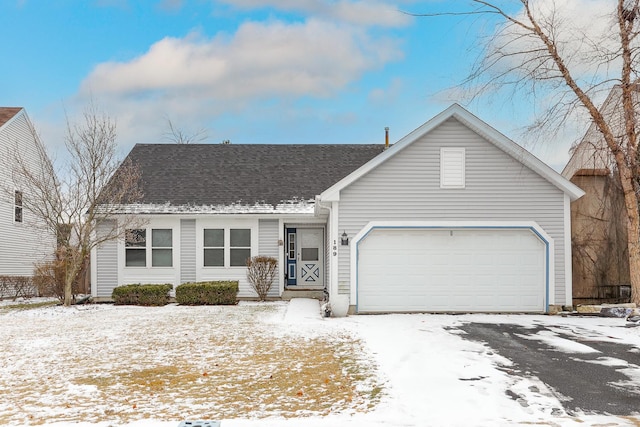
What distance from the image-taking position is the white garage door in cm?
1474

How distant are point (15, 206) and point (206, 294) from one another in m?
10.4

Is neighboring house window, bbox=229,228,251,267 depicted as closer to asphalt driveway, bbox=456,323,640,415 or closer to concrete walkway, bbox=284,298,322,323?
concrete walkway, bbox=284,298,322,323

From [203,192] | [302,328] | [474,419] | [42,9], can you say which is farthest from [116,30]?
[474,419]

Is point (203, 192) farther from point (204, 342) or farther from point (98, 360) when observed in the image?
point (98, 360)

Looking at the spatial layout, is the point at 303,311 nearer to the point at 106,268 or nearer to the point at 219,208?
the point at 219,208

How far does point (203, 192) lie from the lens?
19375 millimetres

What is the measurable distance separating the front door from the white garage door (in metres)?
5.39

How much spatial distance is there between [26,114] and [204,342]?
1765cm

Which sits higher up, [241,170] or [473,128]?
[473,128]

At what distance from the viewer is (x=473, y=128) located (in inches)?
578

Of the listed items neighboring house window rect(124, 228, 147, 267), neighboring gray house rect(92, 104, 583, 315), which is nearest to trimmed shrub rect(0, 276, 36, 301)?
neighboring house window rect(124, 228, 147, 267)

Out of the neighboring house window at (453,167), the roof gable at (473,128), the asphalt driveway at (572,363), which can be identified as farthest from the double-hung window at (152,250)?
the asphalt driveway at (572,363)

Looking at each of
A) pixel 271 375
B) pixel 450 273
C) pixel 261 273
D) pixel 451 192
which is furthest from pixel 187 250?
pixel 271 375

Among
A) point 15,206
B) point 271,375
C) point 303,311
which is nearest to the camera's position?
point 271,375
